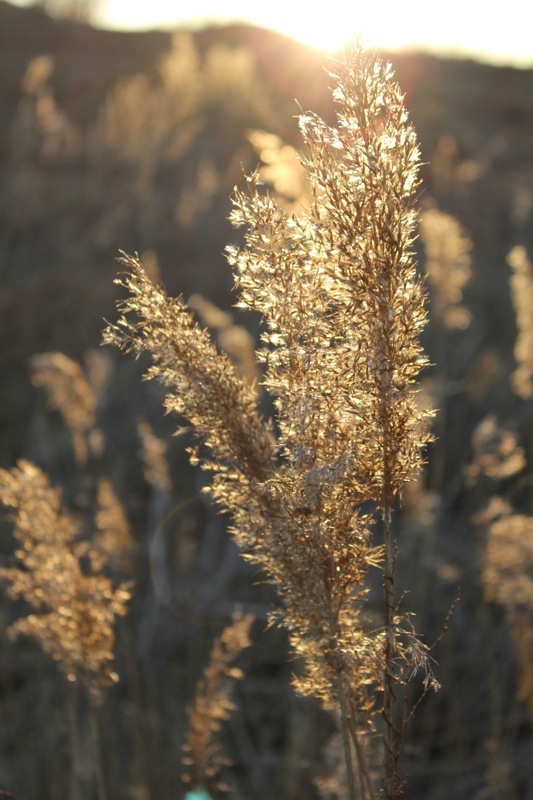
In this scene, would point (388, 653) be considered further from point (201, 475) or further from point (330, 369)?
point (201, 475)

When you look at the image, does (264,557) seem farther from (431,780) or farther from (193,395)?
(431,780)

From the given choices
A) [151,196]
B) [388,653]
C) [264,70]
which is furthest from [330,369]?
[264,70]

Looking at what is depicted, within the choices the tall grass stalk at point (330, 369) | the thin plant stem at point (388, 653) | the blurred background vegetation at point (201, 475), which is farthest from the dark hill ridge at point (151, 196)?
the thin plant stem at point (388, 653)

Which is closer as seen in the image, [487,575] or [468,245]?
[487,575]

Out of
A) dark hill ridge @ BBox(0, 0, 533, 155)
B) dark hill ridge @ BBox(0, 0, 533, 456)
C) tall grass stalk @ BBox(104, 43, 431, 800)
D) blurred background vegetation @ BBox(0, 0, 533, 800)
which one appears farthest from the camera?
dark hill ridge @ BBox(0, 0, 533, 155)

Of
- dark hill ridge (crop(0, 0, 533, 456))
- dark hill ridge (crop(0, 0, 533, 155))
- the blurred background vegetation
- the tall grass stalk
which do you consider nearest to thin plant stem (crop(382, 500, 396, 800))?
the tall grass stalk

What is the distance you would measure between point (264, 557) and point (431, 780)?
250 centimetres

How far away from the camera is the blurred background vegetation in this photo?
7.89ft

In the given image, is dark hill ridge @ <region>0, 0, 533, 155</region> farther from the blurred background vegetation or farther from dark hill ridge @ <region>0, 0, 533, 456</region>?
the blurred background vegetation

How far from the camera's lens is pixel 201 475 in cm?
447

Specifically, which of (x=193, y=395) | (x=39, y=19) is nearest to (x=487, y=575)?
(x=193, y=395)

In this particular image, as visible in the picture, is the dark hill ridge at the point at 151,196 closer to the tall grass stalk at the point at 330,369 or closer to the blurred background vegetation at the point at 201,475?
the blurred background vegetation at the point at 201,475

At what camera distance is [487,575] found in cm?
196

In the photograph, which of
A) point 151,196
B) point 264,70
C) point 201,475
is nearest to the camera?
point 201,475
